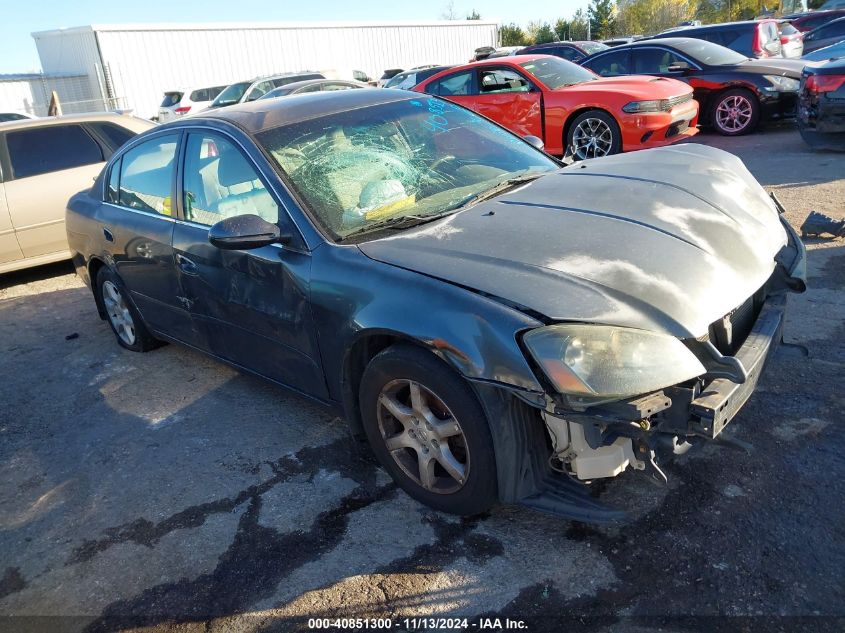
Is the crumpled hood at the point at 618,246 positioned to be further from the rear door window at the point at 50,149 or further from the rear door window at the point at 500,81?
the rear door window at the point at 500,81

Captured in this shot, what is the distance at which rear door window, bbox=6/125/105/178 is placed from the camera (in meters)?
7.21

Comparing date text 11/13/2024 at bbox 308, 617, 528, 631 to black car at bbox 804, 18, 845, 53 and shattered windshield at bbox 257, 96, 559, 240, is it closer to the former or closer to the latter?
shattered windshield at bbox 257, 96, 559, 240

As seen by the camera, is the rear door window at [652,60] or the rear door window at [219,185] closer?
the rear door window at [219,185]

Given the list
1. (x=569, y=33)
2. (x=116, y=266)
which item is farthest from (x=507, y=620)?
(x=569, y=33)

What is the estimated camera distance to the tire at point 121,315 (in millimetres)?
4914

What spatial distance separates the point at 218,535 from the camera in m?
3.02

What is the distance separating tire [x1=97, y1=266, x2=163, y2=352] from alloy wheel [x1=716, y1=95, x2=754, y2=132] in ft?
28.9

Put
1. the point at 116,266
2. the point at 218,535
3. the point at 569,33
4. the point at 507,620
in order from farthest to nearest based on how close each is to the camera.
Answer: the point at 569,33, the point at 116,266, the point at 218,535, the point at 507,620

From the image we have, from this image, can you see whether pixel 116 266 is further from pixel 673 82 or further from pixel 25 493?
pixel 673 82

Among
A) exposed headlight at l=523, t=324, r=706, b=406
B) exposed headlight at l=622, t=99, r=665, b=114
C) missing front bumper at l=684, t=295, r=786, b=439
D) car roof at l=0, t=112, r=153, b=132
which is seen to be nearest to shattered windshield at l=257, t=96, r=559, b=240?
exposed headlight at l=523, t=324, r=706, b=406

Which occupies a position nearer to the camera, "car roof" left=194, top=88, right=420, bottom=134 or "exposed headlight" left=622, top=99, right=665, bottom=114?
"car roof" left=194, top=88, right=420, bottom=134

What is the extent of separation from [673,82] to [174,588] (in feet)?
29.7

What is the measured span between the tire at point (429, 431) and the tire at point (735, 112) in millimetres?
9303

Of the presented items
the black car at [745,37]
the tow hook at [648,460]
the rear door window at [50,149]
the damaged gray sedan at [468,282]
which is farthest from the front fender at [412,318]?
the black car at [745,37]
